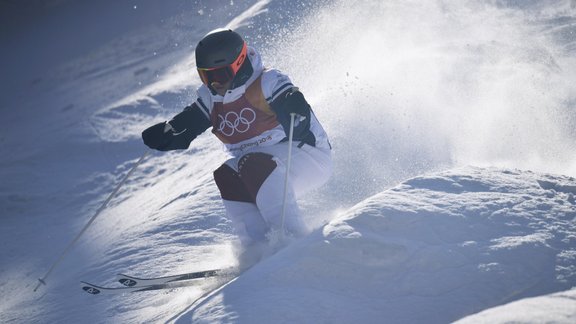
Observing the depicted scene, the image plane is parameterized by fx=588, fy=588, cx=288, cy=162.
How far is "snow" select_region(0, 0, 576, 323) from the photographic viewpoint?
9.40ft

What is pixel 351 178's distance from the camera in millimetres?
5242

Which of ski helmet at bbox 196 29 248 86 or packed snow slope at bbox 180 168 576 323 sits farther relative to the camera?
ski helmet at bbox 196 29 248 86

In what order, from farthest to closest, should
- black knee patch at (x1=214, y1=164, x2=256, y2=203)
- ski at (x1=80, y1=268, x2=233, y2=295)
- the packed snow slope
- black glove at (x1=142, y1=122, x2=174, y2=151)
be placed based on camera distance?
black glove at (x1=142, y1=122, x2=174, y2=151), black knee patch at (x1=214, y1=164, x2=256, y2=203), ski at (x1=80, y1=268, x2=233, y2=295), the packed snow slope

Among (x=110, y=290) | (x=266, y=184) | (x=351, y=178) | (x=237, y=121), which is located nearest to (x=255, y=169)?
(x=266, y=184)

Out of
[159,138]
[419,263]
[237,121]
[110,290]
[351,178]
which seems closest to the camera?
[419,263]

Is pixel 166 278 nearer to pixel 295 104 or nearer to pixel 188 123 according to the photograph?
pixel 188 123

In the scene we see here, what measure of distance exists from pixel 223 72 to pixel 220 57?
0.10 meters

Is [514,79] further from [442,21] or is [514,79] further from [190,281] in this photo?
[190,281]

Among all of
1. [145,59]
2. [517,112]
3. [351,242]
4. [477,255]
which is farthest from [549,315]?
[145,59]

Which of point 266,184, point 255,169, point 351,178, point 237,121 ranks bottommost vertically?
point 351,178

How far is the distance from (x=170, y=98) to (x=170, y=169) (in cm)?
280

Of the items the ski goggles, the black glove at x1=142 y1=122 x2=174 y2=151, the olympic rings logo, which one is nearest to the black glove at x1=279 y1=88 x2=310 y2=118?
the olympic rings logo

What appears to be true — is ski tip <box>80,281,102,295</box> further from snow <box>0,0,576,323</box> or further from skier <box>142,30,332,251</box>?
skier <box>142,30,332,251</box>

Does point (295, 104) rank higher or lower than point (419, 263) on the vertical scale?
higher
